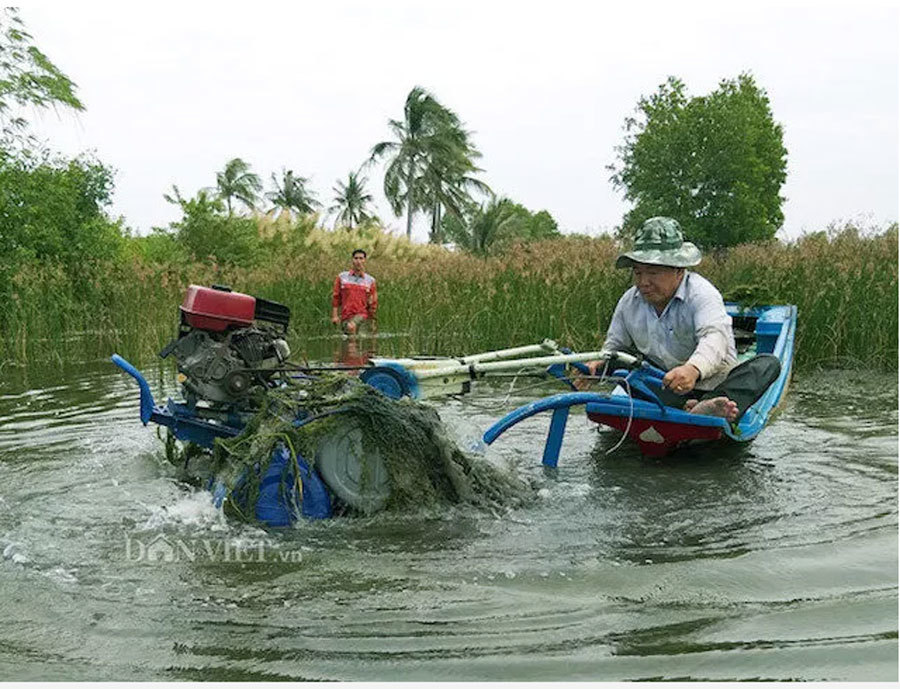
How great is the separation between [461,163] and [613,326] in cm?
4205

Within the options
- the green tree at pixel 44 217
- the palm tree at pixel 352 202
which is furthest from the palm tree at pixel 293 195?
the green tree at pixel 44 217

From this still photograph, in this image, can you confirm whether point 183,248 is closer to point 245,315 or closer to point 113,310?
point 113,310

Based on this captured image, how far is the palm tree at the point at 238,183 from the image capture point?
45.3m

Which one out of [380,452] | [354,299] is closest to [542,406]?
[380,452]

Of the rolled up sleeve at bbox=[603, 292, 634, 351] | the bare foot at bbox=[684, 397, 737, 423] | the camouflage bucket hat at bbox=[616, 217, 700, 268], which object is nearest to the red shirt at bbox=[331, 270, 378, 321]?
the rolled up sleeve at bbox=[603, 292, 634, 351]

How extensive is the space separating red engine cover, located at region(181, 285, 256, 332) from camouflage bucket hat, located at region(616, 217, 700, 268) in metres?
2.24

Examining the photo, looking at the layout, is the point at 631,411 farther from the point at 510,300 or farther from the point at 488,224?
the point at 488,224

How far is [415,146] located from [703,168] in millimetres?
13294

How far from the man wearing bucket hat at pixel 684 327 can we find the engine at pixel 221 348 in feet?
6.92

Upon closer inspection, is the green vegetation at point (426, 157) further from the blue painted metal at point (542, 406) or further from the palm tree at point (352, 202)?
the blue painted metal at point (542, 406)

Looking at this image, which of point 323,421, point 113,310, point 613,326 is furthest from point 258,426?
point 113,310

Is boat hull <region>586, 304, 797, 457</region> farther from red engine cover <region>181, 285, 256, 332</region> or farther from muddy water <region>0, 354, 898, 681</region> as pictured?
red engine cover <region>181, 285, 256, 332</region>

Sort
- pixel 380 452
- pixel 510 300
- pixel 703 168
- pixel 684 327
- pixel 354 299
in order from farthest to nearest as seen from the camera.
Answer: pixel 703 168 < pixel 354 299 < pixel 510 300 < pixel 684 327 < pixel 380 452

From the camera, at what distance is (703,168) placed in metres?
44.0
